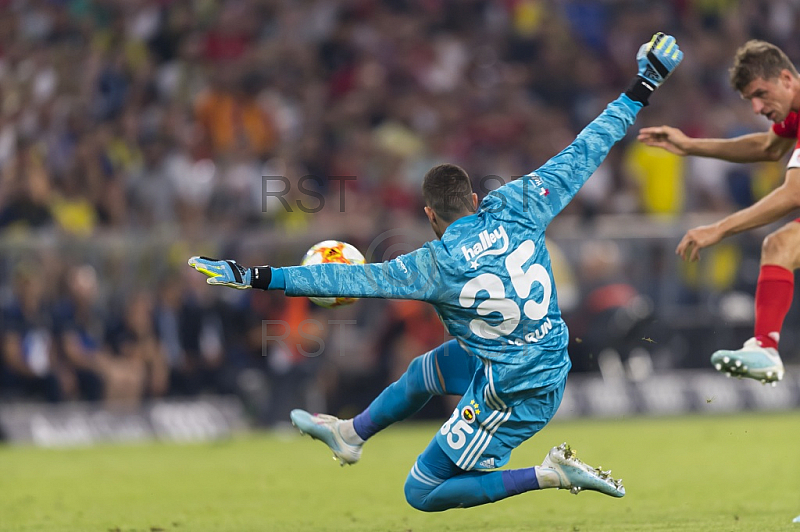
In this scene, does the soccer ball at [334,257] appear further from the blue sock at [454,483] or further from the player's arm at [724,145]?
the player's arm at [724,145]

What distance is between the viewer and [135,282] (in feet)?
48.6

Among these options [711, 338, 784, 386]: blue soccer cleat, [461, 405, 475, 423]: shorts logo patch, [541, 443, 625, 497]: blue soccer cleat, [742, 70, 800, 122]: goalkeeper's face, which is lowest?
[541, 443, 625, 497]: blue soccer cleat

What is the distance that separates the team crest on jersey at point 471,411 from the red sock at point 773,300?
1.70m

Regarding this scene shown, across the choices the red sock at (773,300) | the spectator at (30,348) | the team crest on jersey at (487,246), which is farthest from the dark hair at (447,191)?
the spectator at (30,348)

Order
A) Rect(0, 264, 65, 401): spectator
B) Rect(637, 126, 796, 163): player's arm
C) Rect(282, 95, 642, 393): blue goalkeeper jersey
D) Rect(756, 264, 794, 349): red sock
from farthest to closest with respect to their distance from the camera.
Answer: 1. Rect(0, 264, 65, 401): spectator
2. Rect(637, 126, 796, 163): player's arm
3. Rect(756, 264, 794, 349): red sock
4. Rect(282, 95, 642, 393): blue goalkeeper jersey

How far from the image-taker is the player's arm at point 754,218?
739 centimetres

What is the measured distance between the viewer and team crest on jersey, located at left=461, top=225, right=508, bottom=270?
6934 mm

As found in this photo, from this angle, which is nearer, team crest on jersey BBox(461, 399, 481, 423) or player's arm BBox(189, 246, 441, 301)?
player's arm BBox(189, 246, 441, 301)

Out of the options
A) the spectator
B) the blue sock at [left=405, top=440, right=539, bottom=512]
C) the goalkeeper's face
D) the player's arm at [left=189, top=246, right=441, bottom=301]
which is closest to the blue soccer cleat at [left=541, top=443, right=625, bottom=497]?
the blue sock at [left=405, top=440, right=539, bottom=512]

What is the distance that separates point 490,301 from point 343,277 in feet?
2.72

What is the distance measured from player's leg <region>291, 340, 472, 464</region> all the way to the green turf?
0.80m

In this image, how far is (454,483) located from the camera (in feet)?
23.8

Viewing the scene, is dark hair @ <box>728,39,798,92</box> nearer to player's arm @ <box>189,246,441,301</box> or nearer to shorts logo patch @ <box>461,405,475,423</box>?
player's arm @ <box>189,246,441,301</box>

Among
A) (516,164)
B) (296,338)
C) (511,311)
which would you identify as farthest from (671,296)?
(511,311)
